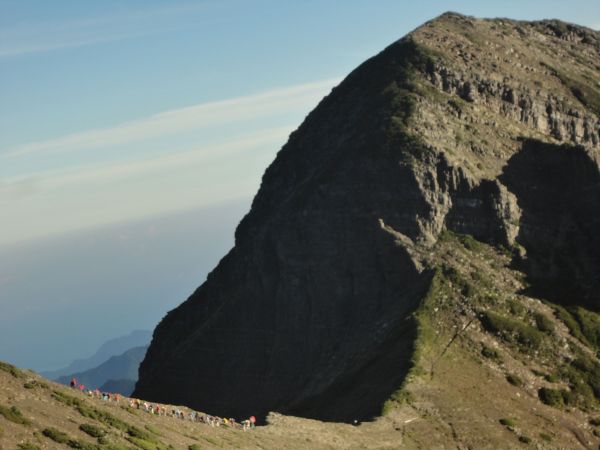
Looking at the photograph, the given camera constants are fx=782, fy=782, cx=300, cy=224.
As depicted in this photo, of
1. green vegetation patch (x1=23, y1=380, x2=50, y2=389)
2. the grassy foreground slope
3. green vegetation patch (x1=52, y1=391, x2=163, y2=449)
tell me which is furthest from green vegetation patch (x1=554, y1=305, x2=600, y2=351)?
green vegetation patch (x1=23, y1=380, x2=50, y2=389)

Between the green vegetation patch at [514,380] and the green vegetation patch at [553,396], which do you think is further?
the green vegetation patch at [514,380]

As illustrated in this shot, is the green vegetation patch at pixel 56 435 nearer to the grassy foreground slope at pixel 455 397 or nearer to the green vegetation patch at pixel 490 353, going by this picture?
the grassy foreground slope at pixel 455 397

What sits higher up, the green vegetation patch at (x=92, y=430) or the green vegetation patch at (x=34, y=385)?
the green vegetation patch at (x=34, y=385)

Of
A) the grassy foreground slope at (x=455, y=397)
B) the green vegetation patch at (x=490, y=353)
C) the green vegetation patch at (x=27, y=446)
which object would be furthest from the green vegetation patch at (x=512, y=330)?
the green vegetation patch at (x=27, y=446)

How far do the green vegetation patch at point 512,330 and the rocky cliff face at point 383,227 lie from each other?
13.8ft

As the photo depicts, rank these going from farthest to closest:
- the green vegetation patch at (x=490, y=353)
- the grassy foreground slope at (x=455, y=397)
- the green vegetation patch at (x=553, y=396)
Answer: the green vegetation patch at (x=490, y=353) → the green vegetation patch at (x=553, y=396) → the grassy foreground slope at (x=455, y=397)

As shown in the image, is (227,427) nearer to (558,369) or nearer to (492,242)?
(558,369)

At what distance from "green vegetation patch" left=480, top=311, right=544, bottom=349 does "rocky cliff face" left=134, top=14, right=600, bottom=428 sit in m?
4.19

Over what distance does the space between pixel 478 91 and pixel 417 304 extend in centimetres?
5714

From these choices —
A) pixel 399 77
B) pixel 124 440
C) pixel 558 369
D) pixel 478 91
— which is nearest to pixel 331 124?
pixel 399 77

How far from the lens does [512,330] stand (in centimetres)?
11125

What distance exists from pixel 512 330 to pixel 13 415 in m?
76.4

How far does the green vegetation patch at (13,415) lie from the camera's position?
52634 mm

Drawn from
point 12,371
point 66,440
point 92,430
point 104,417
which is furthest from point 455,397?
point 66,440
